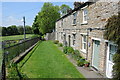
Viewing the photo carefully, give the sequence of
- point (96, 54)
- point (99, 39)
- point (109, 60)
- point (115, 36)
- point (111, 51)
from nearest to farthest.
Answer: point (115, 36) < point (111, 51) < point (109, 60) < point (99, 39) < point (96, 54)

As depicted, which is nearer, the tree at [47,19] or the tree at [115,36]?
the tree at [115,36]

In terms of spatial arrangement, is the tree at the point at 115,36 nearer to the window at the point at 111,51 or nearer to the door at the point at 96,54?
the window at the point at 111,51

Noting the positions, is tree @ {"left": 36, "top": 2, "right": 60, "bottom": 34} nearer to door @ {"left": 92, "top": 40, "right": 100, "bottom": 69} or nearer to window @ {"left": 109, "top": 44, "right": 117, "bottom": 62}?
door @ {"left": 92, "top": 40, "right": 100, "bottom": 69}

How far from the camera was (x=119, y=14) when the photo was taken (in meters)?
5.93

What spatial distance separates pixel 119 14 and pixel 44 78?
508cm

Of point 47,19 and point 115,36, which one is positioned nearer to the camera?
point 115,36

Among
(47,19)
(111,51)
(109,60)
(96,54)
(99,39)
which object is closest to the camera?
(111,51)

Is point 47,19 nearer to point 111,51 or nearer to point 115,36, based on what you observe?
point 111,51

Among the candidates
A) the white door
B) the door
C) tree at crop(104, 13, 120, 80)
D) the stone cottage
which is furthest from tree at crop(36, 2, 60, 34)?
tree at crop(104, 13, 120, 80)

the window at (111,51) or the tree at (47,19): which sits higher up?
the tree at (47,19)

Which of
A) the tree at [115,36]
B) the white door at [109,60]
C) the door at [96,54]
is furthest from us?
the door at [96,54]

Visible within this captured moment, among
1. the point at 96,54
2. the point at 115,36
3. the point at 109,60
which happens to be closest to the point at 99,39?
the point at 96,54

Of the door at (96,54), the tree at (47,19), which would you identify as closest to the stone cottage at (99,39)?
the door at (96,54)

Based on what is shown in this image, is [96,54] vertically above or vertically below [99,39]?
below
